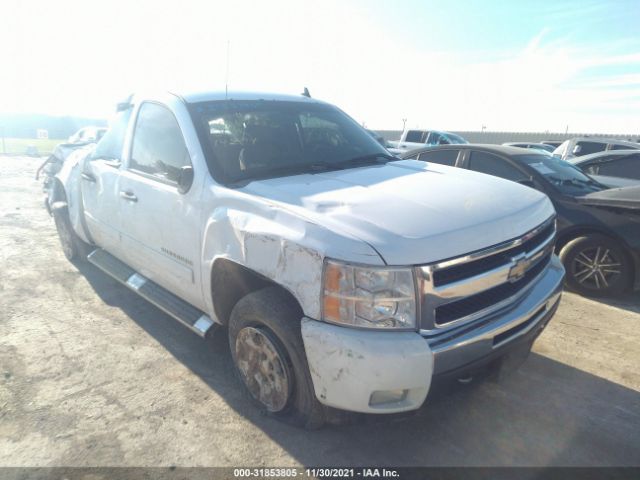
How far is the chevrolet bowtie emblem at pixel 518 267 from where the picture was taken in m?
2.37

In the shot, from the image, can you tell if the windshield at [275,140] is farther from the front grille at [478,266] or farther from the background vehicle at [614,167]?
the background vehicle at [614,167]

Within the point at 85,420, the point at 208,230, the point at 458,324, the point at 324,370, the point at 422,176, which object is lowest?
the point at 85,420

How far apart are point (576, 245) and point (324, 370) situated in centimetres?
390

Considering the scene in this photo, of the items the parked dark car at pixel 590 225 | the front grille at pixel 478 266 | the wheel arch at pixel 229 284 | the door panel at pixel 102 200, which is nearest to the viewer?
the front grille at pixel 478 266

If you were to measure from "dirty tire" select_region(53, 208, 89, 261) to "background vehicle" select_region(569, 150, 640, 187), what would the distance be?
24.6ft

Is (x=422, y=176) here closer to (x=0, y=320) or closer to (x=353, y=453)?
(x=353, y=453)

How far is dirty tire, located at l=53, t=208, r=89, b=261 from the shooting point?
16.9 feet

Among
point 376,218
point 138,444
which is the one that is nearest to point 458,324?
point 376,218

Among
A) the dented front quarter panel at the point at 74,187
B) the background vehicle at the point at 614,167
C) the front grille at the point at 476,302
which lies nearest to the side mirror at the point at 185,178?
the front grille at the point at 476,302

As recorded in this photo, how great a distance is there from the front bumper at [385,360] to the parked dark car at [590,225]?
10.2ft

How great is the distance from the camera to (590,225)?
4.69 metres

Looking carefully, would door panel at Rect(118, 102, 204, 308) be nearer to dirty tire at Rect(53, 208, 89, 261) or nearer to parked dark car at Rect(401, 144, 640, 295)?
dirty tire at Rect(53, 208, 89, 261)

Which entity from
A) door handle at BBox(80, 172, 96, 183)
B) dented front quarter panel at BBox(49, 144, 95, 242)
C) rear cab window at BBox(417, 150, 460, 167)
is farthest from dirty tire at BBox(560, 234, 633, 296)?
dented front quarter panel at BBox(49, 144, 95, 242)

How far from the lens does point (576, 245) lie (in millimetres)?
4766
